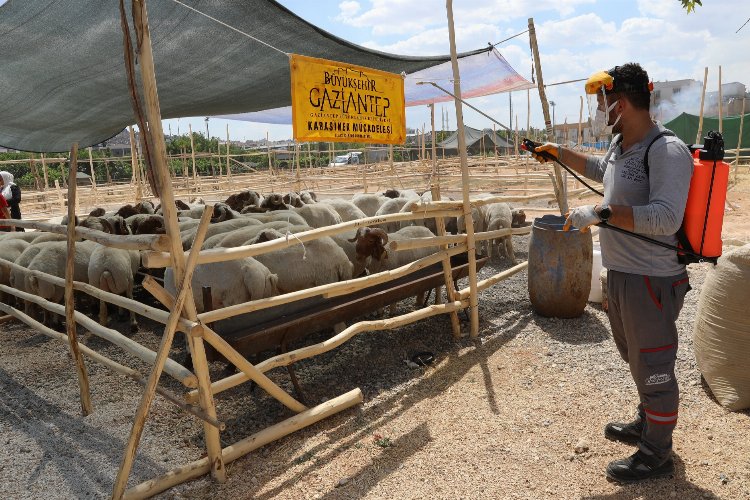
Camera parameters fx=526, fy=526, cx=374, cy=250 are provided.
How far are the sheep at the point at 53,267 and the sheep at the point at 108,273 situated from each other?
0.80 feet

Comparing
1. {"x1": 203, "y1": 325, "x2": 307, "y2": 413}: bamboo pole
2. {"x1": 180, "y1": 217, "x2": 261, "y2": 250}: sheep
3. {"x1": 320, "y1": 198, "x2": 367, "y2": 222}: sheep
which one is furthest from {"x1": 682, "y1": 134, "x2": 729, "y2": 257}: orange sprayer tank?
{"x1": 320, "y1": 198, "x2": 367, "y2": 222}: sheep

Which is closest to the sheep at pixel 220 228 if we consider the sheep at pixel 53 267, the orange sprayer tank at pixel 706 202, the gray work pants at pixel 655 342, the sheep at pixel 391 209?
the sheep at pixel 53 267

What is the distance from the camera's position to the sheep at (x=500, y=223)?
353 inches

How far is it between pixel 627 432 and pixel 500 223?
240 inches

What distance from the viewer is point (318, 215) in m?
8.87

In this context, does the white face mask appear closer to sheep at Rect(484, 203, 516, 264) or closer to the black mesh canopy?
the black mesh canopy

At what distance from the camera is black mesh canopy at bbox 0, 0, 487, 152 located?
429 cm

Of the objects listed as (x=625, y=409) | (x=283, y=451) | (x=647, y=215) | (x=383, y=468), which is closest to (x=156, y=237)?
(x=283, y=451)

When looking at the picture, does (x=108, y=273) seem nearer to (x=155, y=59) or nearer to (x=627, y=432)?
(x=155, y=59)

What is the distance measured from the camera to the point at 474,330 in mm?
5359

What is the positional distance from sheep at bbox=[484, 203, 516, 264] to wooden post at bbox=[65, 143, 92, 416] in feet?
21.2

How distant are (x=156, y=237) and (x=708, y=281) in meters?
3.73

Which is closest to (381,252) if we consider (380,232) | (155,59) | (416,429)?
(380,232)

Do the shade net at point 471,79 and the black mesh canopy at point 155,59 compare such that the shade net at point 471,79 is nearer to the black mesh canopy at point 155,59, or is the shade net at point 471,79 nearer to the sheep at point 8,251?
the black mesh canopy at point 155,59
